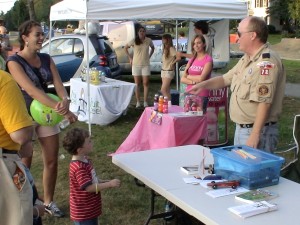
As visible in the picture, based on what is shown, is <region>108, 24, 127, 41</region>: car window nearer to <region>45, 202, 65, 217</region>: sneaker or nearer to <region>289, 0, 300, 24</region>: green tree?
<region>45, 202, 65, 217</region>: sneaker

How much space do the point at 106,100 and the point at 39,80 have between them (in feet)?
13.3

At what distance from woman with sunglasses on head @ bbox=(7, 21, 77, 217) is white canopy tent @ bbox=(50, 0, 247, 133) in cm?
284

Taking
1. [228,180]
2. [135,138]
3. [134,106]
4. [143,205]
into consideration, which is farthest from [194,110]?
[134,106]

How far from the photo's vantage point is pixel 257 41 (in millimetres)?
3148

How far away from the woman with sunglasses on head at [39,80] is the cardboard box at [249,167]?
145 centimetres

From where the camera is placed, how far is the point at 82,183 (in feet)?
9.57

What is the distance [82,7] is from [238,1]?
2.92m

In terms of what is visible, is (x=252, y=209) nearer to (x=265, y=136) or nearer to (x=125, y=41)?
(x=265, y=136)

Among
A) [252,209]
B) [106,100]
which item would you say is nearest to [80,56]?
[106,100]

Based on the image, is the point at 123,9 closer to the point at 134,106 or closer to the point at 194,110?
the point at 194,110

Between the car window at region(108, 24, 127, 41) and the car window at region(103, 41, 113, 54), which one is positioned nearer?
the car window at region(103, 41, 113, 54)

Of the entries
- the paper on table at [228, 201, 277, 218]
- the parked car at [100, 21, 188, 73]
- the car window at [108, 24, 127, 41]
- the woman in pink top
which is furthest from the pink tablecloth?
the car window at [108, 24, 127, 41]

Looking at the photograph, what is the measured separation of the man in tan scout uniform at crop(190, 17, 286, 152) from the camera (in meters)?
3.07

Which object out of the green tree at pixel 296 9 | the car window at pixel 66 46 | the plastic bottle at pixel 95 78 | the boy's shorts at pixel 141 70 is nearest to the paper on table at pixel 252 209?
the plastic bottle at pixel 95 78
